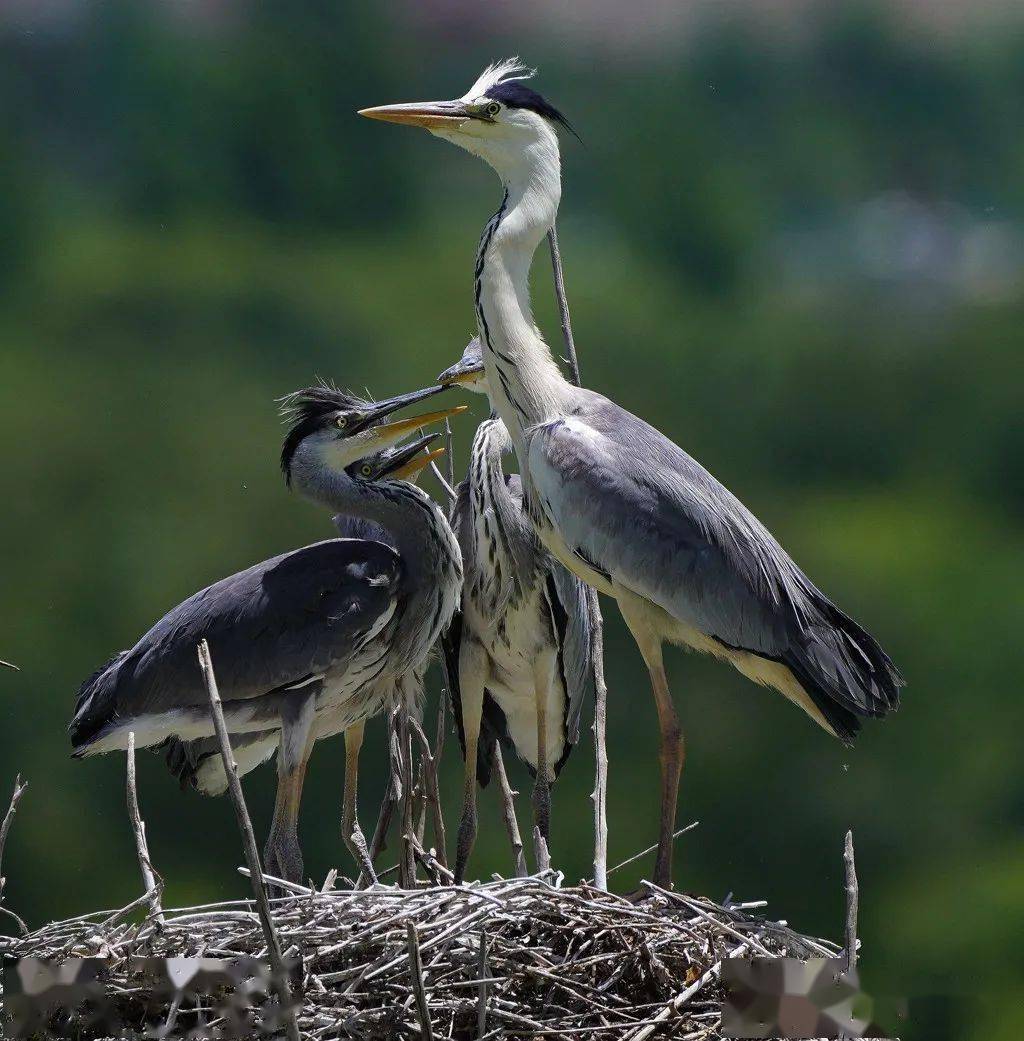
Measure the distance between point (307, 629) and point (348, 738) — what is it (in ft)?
1.44

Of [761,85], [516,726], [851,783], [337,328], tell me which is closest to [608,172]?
[761,85]

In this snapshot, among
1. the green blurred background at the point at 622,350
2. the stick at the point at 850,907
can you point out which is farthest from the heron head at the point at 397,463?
the green blurred background at the point at 622,350

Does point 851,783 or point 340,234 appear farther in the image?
A: point 340,234

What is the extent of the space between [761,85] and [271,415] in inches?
157

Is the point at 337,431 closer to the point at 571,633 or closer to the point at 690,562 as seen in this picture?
the point at 571,633

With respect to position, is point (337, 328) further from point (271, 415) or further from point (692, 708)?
point (692, 708)

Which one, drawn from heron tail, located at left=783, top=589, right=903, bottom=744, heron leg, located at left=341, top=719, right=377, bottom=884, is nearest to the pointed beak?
heron leg, located at left=341, top=719, right=377, bottom=884

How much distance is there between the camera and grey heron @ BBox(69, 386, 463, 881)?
3.34 m

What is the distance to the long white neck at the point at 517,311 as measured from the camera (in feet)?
11.2

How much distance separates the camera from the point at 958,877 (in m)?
8.52

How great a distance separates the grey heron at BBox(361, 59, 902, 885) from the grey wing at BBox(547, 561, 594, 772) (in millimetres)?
320

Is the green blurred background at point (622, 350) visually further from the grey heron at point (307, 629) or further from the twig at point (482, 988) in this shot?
the twig at point (482, 988)

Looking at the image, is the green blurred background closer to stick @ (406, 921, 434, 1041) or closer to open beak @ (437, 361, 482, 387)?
open beak @ (437, 361, 482, 387)

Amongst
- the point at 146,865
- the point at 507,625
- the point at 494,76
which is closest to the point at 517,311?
the point at 494,76
